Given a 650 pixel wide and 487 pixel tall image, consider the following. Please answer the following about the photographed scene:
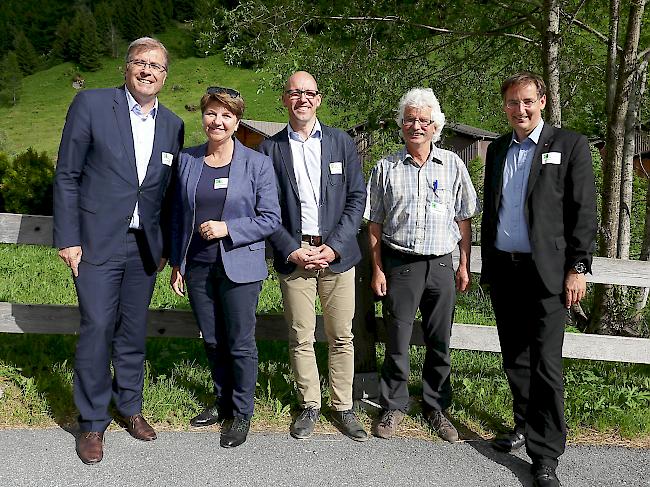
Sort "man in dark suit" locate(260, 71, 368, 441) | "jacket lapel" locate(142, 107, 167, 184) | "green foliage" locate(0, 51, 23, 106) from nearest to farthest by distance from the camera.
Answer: "jacket lapel" locate(142, 107, 167, 184), "man in dark suit" locate(260, 71, 368, 441), "green foliage" locate(0, 51, 23, 106)

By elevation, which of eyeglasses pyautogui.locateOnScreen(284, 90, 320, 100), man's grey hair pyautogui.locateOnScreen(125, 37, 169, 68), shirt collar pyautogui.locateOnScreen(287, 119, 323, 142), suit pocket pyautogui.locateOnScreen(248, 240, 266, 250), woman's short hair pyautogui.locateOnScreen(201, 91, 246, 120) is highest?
man's grey hair pyautogui.locateOnScreen(125, 37, 169, 68)

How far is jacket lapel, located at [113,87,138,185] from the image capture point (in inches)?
137

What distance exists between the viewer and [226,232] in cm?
348

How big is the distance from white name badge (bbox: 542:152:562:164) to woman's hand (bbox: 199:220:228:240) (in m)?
1.80

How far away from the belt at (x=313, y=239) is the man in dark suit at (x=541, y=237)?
39.5 inches

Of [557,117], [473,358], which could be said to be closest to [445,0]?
[557,117]

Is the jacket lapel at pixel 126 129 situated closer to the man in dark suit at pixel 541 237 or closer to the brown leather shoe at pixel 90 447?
the brown leather shoe at pixel 90 447

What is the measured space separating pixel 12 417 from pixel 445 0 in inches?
281

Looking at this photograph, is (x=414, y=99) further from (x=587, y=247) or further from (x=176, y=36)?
(x=176, y=36)

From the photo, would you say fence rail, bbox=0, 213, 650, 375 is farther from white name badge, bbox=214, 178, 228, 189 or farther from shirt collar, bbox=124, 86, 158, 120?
white name badge, bbox=214, 178, 228, 189

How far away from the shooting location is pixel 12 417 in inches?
155

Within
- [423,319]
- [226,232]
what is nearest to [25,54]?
[226,232]

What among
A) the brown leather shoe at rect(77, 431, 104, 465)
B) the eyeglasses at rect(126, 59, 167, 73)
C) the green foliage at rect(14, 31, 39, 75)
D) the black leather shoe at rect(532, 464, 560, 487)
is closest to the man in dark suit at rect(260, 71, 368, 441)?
the eyeglasses at rect(126, 59, 167, 73)

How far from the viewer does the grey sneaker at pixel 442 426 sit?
3.80 metres
